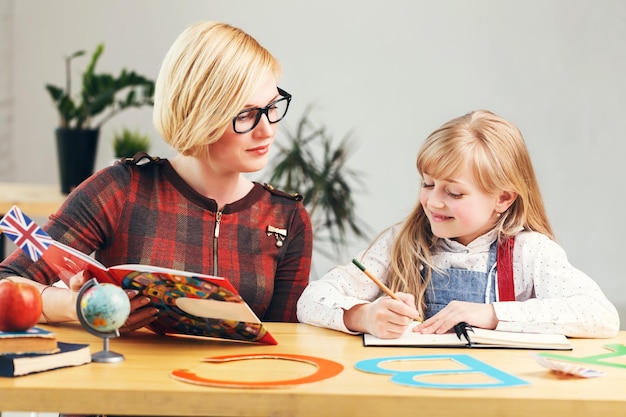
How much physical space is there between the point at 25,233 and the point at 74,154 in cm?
266

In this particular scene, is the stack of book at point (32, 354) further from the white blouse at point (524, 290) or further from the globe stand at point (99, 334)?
the white blouse at point (524, 290)

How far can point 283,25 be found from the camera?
4.79 metres

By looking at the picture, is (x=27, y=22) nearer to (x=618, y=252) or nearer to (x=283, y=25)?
(x=283, y=25)

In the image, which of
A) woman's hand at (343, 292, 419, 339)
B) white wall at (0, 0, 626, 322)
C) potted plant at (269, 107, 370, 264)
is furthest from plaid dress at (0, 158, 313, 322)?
white wall at (0, 0, 626, 322)

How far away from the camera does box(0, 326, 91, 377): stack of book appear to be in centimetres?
124

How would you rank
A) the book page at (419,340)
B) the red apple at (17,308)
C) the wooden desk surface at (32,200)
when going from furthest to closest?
the wooden desk surface at (32,200)
the book page at (419,340)
the red apple at (17,308)

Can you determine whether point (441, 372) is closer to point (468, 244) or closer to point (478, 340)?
point (478, 340)

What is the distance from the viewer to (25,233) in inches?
56.2

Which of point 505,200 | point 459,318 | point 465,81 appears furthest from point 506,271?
point 465,81

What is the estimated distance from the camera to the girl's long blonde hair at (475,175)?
1853mm

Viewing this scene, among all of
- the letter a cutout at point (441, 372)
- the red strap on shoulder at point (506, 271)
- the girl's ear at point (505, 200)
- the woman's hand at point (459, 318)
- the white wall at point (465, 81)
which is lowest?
Result: the letter a cutout at point (441, 372)

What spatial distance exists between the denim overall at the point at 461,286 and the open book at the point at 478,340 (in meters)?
0.30

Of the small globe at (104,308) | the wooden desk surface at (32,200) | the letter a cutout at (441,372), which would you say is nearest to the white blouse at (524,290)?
the letter a cutout at (441,372)

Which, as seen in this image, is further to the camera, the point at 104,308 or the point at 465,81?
the point at 465,81
